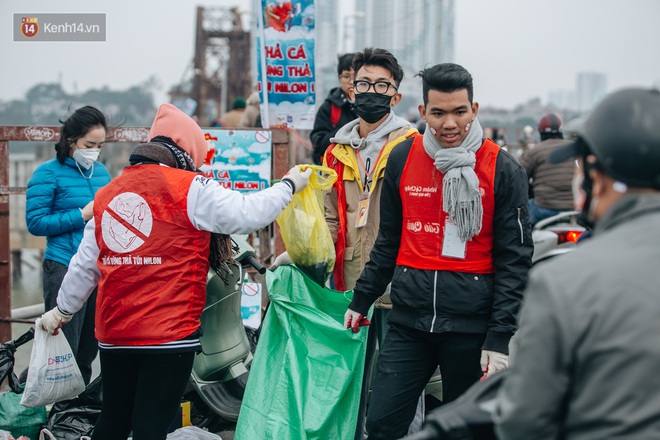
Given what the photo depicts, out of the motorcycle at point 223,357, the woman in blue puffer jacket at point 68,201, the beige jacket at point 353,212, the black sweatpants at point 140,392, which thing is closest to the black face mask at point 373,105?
the beige jacket at point 353,212

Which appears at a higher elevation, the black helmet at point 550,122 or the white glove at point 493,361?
the black helmet at point 550,122

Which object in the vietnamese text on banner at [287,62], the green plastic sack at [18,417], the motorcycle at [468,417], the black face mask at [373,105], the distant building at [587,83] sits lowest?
the green plastic sack at [18,417]

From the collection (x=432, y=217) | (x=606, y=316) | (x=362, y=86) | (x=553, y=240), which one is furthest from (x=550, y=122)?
(x=606, y=316)

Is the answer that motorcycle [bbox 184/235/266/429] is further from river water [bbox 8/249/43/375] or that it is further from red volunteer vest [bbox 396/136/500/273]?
river water [bbox 8/249/43/375]

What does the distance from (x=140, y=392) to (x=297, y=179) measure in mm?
1236

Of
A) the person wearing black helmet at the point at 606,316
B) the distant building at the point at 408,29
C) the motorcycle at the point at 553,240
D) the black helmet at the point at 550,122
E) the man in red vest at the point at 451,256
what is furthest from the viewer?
the distant building at the point at 408,29

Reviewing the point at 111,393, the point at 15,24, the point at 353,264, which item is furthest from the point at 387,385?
the point at 15,24

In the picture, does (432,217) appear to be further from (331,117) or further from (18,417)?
(331,117)

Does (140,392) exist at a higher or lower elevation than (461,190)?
lower

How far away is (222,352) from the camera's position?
459cm

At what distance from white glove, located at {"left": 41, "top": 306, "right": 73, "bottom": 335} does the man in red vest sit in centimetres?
156

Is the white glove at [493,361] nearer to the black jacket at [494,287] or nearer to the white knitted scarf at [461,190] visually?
the black jacket at [494,287]

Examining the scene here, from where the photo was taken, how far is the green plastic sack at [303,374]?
12.3ft

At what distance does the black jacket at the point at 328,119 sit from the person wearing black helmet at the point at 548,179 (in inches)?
94.2
